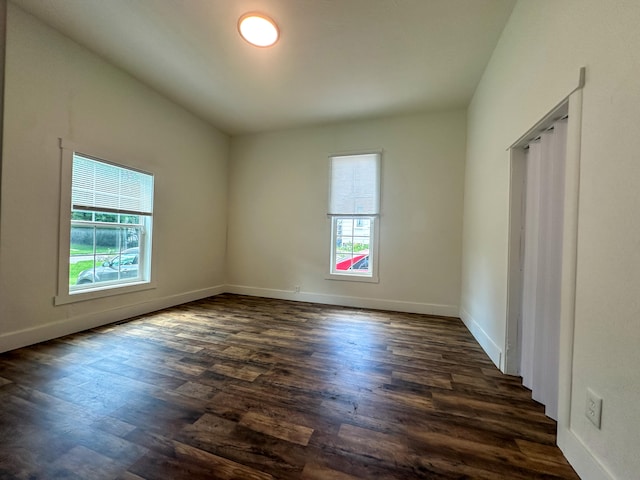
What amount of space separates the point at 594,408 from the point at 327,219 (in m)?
3.53

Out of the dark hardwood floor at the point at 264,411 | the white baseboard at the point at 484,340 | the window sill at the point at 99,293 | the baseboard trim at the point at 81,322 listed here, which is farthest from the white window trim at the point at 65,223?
the white baseboard at the point at 484,340

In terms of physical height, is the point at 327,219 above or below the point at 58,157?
below

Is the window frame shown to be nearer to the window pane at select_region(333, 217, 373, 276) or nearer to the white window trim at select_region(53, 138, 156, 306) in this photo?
the window pane at select_region(333, 217, 373, 276)

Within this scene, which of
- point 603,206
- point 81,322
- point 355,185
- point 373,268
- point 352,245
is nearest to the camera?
point 603,206

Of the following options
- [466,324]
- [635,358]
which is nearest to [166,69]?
[635,358]

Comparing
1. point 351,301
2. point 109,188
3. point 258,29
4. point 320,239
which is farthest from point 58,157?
point 351,301

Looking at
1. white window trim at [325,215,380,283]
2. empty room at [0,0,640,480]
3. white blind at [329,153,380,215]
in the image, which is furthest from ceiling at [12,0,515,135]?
white window trim at [325,215,380,283]

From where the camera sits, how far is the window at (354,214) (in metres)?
4.05

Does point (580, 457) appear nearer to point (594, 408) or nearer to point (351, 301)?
point (594, 408)

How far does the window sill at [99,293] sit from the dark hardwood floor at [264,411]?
0.38 meters

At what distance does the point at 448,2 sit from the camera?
2.04m

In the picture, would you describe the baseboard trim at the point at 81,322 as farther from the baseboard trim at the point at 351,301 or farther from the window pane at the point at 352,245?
the window pane at the point at 352,245

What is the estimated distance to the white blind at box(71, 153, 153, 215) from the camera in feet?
9.09

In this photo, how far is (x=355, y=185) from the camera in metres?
4.14
